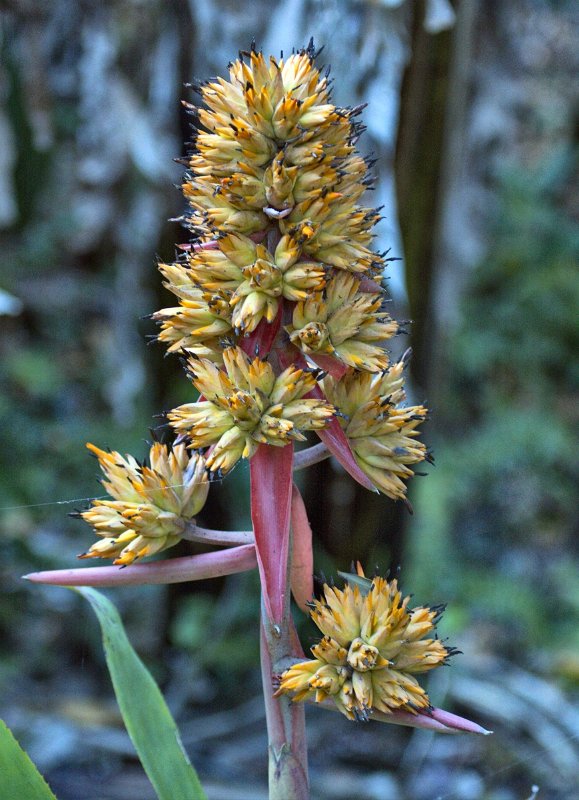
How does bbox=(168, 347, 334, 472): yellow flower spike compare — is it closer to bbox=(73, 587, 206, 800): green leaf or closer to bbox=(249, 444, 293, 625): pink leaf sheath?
bbox=(249, 444, 293, 625): pink leaf sheath

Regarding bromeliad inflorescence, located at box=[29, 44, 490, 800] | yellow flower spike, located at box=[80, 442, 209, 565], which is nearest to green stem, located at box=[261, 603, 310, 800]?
bromeliad inflorescence, located at box=[29, 44, 490, 800]

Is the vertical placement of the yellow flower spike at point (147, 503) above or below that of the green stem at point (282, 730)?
above

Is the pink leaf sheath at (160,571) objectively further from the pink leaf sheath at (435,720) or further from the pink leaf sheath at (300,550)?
the pink leaf sheath at (435,720)

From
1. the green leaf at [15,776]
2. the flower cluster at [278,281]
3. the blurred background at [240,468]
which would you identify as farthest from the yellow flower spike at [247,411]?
the blurred background at [240,468]

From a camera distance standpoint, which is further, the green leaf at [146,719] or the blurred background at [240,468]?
the blurred background at [240,468]

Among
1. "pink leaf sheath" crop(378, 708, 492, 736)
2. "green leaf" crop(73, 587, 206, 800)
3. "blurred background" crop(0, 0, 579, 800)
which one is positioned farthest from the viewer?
"blurred background" crop(0, 0, 579, 800)

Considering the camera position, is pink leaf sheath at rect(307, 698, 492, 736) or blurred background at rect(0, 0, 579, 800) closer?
pink leaf sheath at rect(307, 698, 492, 736)

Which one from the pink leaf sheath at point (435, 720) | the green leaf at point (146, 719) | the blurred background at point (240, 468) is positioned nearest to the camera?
the pink leaf sheath at point (435, 720)

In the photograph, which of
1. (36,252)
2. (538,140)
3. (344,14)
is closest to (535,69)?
(538,140)
